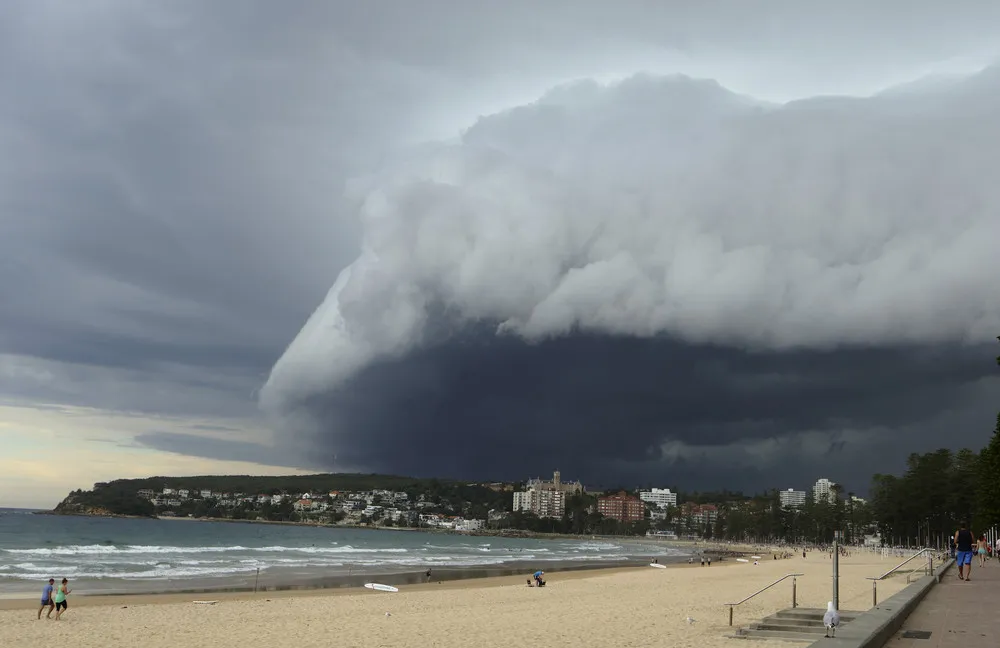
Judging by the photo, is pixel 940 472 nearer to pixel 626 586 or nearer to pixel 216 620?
pixel 626 586

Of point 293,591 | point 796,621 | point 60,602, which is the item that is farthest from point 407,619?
point 293,591

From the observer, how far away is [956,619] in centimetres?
1316

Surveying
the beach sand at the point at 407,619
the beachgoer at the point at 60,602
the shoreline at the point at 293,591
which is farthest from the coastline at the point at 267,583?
the beachgoer at the point at 60,602

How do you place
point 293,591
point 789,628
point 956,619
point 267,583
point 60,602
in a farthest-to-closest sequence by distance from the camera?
point 267,583 → point 293,591 → point 60,602 → point 789,628 → point 956,619

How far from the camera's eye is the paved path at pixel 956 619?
10.5 metres

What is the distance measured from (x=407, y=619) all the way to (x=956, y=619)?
16.0m

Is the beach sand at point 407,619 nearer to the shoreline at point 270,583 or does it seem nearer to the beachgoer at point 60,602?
the beachgoer at point 60,602

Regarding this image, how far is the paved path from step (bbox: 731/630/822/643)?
7.25 ft

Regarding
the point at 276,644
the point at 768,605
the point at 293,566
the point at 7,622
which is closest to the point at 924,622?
the point at 276,644

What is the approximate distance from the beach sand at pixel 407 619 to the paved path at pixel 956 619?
320 centimetres

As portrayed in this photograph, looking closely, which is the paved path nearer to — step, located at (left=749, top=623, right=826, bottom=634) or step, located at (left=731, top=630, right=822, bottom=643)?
step, located at (left=749, top=623, right=826, bottom=634)

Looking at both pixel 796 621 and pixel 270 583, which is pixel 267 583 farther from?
pixel 796 621

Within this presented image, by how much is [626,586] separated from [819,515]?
161m

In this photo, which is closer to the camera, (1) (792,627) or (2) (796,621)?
(1) (792,627)
